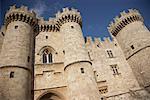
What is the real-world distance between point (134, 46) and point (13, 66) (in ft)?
39.7

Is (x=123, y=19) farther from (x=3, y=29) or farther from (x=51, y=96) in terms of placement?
(x=3, y=29)

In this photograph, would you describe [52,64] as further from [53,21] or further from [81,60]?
[53,21]

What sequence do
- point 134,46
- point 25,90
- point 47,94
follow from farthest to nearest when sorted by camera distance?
point 134,46 → point 47,94 → point 25,90

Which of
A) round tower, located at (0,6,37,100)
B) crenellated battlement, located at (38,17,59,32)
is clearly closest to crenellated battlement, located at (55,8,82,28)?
crenellated battlement, located at (38,17,59,32)

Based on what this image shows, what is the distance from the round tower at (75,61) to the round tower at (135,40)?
503 cm

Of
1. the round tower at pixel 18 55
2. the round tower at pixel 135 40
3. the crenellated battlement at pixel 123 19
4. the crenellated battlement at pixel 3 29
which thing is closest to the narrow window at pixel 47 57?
the round tower at pixel 18 55

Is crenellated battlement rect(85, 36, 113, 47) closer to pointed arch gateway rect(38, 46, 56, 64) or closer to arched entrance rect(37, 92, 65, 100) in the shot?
pointed arch gateway rect(38, 46, 56, 64)

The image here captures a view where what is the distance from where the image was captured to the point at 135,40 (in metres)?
17.5

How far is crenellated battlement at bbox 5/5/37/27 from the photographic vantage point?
630 inches

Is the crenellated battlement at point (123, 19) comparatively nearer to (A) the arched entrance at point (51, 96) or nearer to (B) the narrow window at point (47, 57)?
(B) the narrow window at point (47, 57)

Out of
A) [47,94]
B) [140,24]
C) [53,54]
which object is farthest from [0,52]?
[140,24]

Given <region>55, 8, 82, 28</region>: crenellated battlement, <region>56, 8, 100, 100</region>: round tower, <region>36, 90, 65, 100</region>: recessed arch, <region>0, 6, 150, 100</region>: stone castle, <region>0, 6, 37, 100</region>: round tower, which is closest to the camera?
<region>0, 6, 37, 100</region>: round tower

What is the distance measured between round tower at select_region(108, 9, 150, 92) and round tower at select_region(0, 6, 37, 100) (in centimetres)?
981

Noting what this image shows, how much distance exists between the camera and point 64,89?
531 inches
